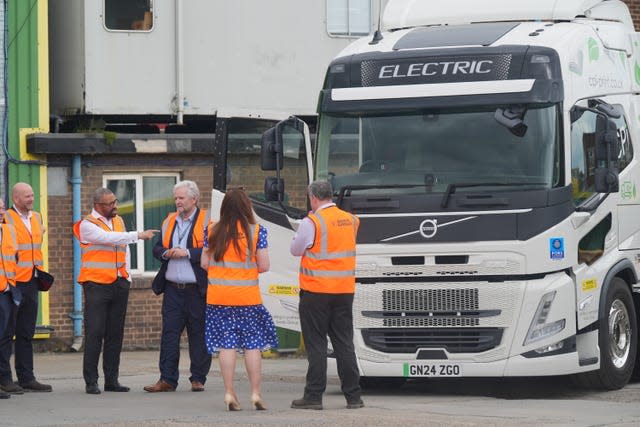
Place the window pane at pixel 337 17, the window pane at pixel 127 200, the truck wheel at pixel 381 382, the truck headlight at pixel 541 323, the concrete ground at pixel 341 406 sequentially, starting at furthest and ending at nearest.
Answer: the window pane at pixel 337 17 → the window pane at pixel 127 200 → the truck wheel at pixel 381 382 → the truck headlight at pixel 541 323 → the concrete ground at pixel 341 406

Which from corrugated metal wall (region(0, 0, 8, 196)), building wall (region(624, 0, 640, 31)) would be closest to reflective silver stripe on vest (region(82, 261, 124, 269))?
corrugated metal wall (region(0, 0, 8, 196))

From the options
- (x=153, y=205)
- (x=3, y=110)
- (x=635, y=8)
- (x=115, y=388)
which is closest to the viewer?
(x=115, y=388)

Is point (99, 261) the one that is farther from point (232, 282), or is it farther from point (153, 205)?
point (153, 205)

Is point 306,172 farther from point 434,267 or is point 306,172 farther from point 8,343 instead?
point 8,343

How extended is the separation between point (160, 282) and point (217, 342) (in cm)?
175

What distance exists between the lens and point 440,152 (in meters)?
12.8

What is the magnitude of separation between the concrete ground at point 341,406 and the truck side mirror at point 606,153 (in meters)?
1.79

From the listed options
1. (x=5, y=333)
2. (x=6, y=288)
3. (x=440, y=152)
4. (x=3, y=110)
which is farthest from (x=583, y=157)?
(x=3, y=110)

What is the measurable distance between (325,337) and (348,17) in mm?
10062

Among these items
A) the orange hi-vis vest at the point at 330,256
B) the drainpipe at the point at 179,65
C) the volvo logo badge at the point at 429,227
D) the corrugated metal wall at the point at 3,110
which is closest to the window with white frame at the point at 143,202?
the drainpipe at the point at 179,65

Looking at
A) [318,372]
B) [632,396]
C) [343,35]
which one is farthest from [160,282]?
→ [343,35]

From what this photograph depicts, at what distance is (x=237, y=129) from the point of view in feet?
45.2

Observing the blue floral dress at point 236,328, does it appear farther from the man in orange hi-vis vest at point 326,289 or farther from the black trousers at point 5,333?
the black trousers at point 5,333

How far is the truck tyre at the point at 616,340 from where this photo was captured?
1309cm
